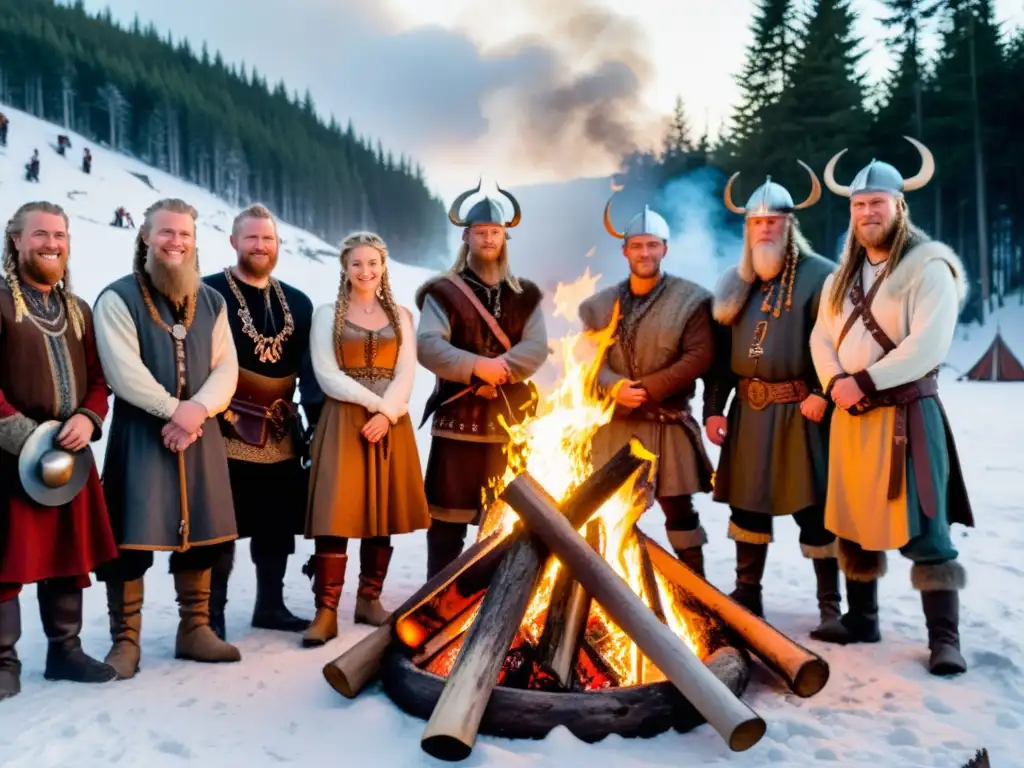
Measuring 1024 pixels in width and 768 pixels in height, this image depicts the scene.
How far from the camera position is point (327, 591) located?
4.20 meters

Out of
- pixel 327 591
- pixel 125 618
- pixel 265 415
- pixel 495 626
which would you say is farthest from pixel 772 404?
pixel 125 618

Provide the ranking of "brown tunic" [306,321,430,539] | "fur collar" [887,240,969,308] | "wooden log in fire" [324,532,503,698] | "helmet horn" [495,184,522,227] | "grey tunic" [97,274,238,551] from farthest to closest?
1. "helmet horn" [495,184,522,227]
2. "brown tunic" [306,321,430,539]
3. "fur collar" [887,240,969,308]
4. "grey tunic" [97,274,238,551]
5. "wooden log in fire" [324,532,503,698]

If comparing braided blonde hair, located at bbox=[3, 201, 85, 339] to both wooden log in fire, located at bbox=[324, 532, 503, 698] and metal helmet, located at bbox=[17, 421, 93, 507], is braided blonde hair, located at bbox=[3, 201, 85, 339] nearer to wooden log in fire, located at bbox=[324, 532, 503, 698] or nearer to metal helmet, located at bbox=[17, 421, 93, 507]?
metal helmet, located at bbox=[17, 421, 93, 507]

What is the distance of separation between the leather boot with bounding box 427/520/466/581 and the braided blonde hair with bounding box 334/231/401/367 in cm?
104

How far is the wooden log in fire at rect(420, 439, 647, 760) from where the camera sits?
267 cm

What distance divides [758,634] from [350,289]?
Answer: 8.68ft

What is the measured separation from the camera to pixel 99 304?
369 centimetres

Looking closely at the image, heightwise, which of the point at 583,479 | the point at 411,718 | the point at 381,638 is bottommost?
the point at 411,718

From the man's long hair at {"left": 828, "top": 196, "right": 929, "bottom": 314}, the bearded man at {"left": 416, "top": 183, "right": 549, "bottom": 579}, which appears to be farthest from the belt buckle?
the bearded man at {"left": 416, "top": 183, "right": 549, "bottom": 579}

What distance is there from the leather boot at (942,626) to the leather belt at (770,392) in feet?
3.59

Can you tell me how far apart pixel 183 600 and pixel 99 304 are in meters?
1.41

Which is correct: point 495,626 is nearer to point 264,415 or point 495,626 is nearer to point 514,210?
point 264,415

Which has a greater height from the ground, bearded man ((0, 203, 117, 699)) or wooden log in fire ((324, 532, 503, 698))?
bearded man ((0, 203, 117, 699))

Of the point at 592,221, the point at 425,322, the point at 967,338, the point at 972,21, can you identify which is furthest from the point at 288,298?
the point at 972,21
